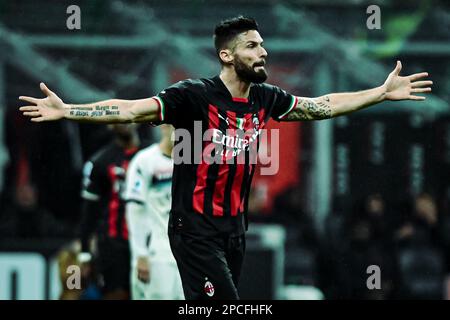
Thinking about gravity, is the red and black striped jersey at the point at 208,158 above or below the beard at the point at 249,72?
below

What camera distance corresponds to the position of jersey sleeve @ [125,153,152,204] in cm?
1025

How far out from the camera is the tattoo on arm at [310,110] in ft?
27.7

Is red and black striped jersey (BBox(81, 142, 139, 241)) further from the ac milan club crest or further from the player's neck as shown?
the ac milan club crest

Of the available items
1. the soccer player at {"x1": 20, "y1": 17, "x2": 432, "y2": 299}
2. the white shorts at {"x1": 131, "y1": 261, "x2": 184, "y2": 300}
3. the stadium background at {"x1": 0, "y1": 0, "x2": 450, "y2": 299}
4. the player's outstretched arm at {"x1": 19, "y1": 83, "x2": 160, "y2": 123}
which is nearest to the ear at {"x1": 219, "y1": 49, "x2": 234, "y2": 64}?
the soccer player at {"x1": 20, "y1": 17, "x2": 432, "y2": 299}

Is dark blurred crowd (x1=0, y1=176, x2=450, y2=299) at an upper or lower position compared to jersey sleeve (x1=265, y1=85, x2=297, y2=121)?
lower

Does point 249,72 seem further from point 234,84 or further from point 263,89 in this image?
point 263,89

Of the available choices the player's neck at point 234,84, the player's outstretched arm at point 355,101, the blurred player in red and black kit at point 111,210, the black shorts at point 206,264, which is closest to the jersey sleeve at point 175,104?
the player's neck at point 234,84

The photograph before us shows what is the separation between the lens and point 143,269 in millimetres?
10008

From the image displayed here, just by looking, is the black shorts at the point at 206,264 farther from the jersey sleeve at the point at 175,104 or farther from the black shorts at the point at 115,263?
Answer: the black shorts at the point at 115,263

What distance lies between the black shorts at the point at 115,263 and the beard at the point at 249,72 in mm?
3638

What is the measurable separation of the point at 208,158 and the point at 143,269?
2377 mm

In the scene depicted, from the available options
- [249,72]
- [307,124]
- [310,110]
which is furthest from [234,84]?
[307,124]

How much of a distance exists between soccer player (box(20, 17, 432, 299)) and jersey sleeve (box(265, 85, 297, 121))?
168 millimetres
